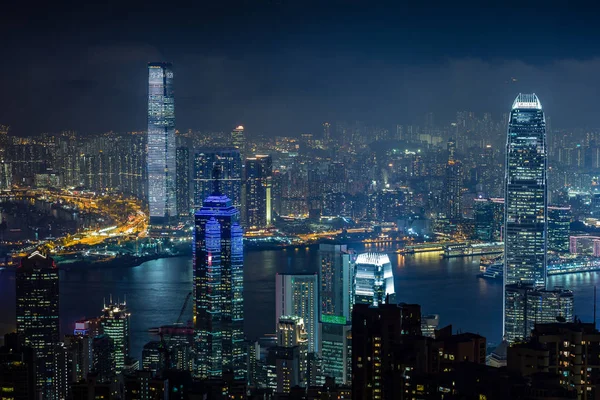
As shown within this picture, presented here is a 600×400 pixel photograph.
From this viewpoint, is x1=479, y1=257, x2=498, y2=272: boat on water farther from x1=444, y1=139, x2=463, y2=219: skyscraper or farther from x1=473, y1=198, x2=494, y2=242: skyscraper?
x1=444, y1=139, x2=463, y2=219: skyscraper

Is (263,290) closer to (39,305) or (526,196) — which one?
(39,305)

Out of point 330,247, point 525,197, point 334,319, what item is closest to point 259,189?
point 330,247

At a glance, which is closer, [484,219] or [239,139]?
[239,139]

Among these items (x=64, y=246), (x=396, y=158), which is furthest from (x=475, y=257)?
(x=64, y=246)

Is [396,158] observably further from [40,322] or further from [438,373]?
[438,373]

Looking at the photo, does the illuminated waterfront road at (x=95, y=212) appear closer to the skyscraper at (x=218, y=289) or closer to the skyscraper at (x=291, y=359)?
the skyscraper at (x=218, y=289)

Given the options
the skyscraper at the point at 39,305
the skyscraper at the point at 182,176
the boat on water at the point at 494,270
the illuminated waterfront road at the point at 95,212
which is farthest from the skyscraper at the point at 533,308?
the skyscraper at the point at 182,176

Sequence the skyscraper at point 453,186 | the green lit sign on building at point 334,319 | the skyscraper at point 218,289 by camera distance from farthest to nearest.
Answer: the skyscraper at point 453,186
the green lit sign on building at point 334,319
the skyscraper at point 218,289
